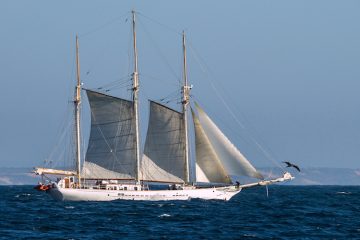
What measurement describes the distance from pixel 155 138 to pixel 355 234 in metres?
36.3

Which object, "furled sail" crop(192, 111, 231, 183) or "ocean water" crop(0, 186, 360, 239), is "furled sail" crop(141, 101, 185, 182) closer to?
"furled sail" crop(192, 111, 231, 183)

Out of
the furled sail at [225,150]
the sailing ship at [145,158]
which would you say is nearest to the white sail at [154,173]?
the sailing ship at [145,158]

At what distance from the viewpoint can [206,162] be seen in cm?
8894

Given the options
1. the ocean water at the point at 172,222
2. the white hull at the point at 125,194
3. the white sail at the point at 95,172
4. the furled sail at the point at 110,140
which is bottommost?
the ocean water at the point at 172,222

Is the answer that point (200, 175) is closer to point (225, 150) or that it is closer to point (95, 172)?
point (225, 150)

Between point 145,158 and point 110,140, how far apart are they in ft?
13.8

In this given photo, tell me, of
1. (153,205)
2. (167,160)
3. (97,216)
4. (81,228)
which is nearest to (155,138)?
(167,160)

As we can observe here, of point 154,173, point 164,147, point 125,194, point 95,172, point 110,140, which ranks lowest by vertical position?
point 125,194

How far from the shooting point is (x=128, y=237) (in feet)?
177

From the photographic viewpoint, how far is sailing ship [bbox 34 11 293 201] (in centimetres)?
8900

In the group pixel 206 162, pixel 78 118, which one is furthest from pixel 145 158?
pixel 78 118

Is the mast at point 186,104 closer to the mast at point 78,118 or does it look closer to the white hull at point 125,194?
the white hull at point 125,194

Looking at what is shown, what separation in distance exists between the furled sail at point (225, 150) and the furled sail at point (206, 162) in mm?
571

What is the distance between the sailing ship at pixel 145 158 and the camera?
8900cm
